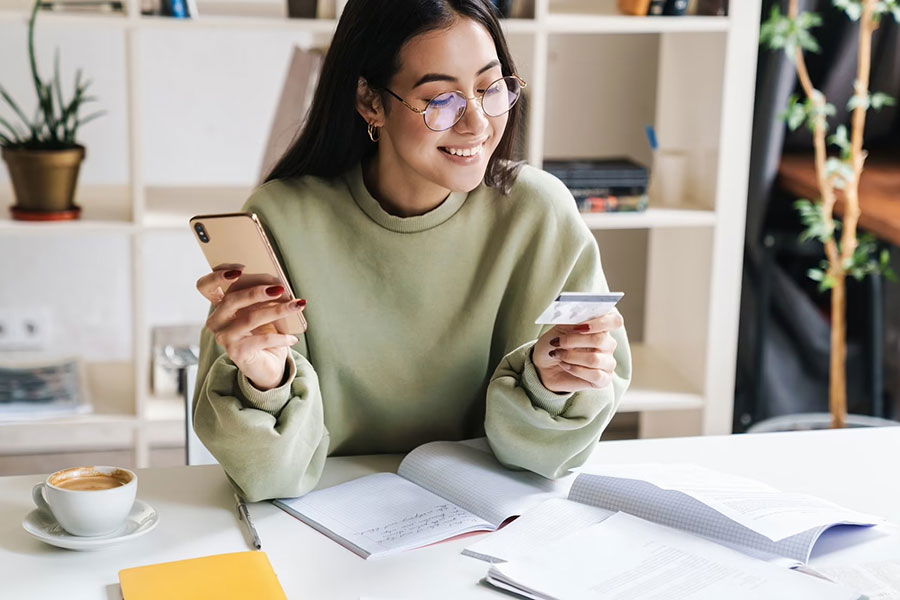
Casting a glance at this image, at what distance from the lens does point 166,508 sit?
1.29 meters

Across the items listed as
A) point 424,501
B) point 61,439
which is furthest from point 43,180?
point 424,501

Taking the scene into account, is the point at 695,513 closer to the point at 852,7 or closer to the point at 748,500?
the point at 748,500

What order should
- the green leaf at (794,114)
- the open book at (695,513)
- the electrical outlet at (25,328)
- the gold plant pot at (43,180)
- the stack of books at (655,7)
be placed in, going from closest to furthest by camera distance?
the open book at (695,513) → the gold plant pot at (43,180) → the stack of books at (655,7) → the green leaf at (794,114) → the electrical outlet at (25,328)

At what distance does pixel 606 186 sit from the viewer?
2.59 meters

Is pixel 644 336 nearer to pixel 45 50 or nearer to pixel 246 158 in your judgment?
pixel 246 158

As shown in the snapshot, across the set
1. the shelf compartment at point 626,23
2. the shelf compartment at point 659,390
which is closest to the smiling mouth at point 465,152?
the shelf compartment at point 626,23

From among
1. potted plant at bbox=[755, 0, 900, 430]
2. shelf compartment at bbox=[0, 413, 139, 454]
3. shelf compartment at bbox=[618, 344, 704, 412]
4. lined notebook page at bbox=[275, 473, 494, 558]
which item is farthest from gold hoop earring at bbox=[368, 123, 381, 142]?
shelf compartment at bbox=[0, 413, 139, 454]

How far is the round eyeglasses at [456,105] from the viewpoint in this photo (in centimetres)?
140

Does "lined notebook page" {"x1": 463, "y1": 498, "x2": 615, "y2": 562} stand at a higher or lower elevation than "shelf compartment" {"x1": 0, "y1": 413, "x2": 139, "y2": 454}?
higher

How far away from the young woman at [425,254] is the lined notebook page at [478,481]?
0.02 meters

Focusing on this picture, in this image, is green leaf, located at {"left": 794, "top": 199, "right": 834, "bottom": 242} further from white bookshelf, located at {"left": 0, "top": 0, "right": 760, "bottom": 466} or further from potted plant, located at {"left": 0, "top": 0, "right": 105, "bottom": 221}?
potted plant, located at {"left": 0, "top": 0, "right": 105, "bottom": 221}

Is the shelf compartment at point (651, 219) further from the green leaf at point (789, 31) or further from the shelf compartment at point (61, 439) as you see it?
the shelf compartment at point (61, 439)

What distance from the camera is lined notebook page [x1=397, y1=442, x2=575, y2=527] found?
130 cm

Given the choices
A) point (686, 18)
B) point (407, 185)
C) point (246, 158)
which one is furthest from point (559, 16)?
point (407, 185)
